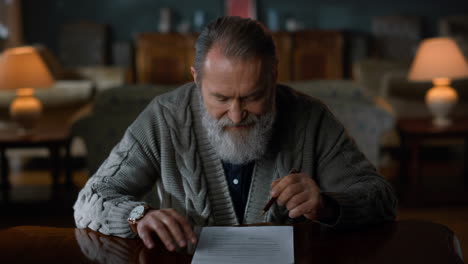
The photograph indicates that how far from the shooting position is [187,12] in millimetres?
7539

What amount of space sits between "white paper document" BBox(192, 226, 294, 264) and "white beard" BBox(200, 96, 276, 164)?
0.26 m

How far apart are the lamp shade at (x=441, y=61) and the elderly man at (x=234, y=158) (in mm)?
2223

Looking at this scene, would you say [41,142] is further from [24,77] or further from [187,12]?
[187,12]

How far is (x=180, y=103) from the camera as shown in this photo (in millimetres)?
1704

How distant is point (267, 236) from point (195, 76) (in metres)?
0.48

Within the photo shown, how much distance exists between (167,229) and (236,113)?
13.6 inches

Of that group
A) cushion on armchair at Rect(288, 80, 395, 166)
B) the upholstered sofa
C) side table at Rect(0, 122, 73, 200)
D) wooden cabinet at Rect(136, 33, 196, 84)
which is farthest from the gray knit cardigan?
wooden cabinet at Rect(136, 33, 196, 84)

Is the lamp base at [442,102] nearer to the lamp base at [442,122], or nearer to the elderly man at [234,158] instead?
the lamp base at [442,122]

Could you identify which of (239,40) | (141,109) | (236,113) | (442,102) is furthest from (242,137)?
(442,102)

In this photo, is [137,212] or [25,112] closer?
[137,212]

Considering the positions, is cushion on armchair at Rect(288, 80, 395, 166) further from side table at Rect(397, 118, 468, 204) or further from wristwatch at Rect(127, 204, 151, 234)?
wristwatch at Rect(127, 204, 151, 234)

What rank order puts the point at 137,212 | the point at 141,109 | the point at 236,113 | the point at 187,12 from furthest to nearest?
the point at 187,12 → the point at 141,109 → the point at 236,113 → the point at 137,212

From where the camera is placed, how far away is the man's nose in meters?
1.46

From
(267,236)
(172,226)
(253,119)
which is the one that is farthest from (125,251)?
(253,119)
